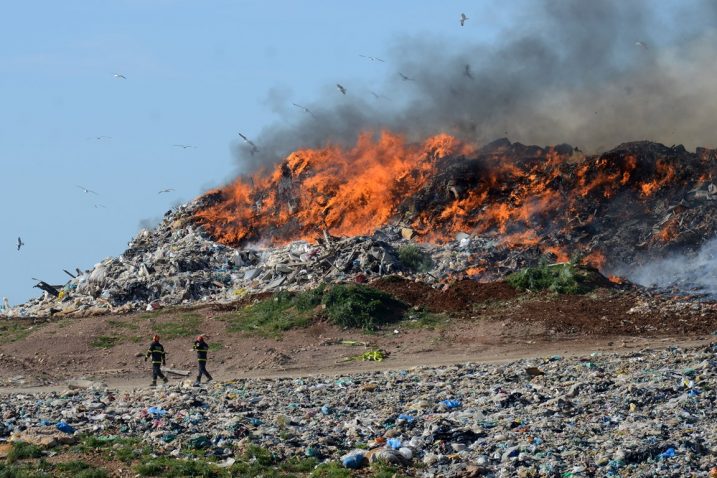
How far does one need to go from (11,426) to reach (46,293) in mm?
23993

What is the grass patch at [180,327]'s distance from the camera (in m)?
31.3

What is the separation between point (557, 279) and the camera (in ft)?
105

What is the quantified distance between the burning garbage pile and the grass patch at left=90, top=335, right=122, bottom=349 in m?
4.63

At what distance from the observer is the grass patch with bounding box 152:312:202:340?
31.3 metres

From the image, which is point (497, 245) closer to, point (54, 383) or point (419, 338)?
point (419, 338)

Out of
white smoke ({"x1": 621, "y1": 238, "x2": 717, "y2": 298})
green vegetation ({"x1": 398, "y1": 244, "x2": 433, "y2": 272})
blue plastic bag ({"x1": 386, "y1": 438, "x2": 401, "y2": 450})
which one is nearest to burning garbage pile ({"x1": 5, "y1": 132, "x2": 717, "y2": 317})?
green vegetation ({"x1": 398, "y1": 244, "x2": 433, "y2": 272})

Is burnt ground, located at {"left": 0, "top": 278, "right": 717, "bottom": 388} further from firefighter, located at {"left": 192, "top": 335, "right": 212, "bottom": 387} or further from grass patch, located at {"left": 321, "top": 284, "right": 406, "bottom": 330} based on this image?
firefighter, located at {"left": 192, "top": 335, "right": 212, "bottom": 387}

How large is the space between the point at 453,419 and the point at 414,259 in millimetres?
17650

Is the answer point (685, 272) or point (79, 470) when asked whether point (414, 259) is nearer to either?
point (685, 272)

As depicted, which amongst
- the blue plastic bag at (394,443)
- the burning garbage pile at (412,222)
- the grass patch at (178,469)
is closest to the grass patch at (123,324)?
the burning garbage pile at (412,222)

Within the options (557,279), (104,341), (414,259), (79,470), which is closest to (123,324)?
(104,341)

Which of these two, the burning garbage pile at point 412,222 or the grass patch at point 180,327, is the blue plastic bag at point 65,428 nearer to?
the grass patch at point 180,327

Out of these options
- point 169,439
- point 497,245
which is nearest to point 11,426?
point 169,439

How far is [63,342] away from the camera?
1214 inches
